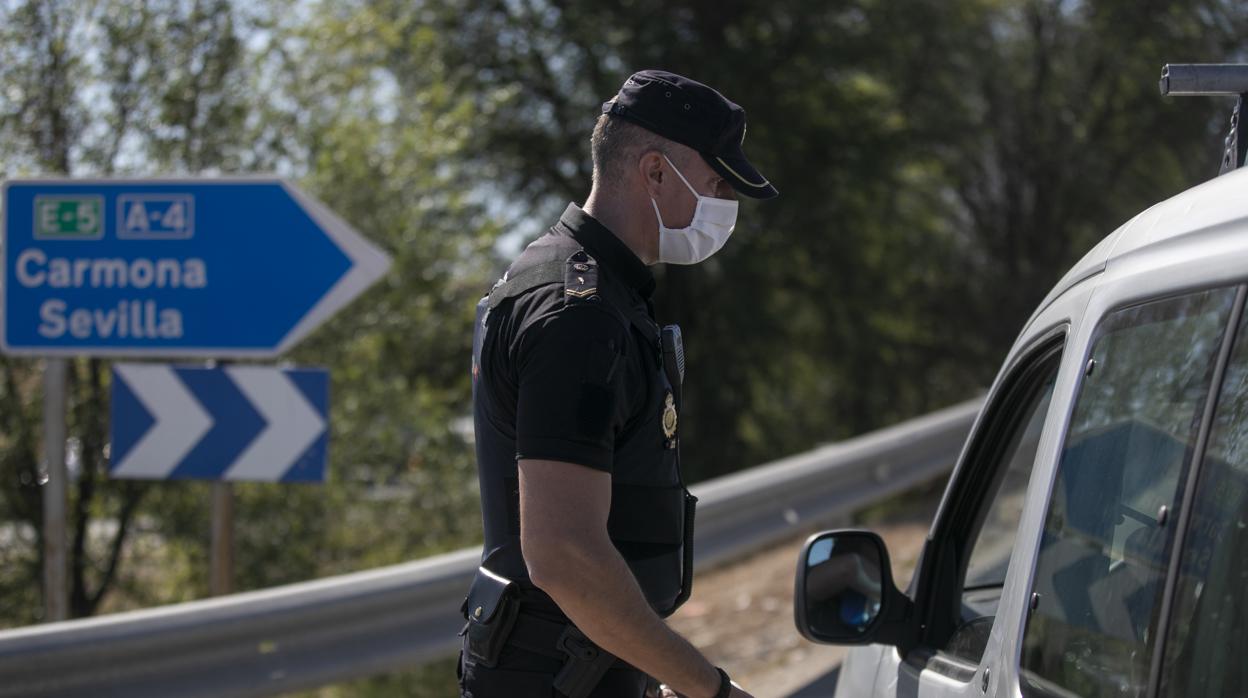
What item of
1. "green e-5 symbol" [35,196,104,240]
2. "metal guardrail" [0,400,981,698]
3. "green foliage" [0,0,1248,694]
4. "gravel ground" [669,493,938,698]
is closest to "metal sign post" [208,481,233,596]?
"metal guardrail" [0,400,981,698]

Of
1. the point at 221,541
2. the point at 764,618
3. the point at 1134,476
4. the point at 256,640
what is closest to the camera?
the point at 1134,476

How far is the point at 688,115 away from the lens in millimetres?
2207

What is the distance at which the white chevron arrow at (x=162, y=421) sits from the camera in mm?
4988

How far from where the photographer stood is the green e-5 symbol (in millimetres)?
5035

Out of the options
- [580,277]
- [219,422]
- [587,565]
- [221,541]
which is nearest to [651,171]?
[580,277]

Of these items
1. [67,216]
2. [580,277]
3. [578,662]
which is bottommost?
[578,662]

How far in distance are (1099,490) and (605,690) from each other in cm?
83

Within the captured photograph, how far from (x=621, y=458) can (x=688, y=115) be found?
0.56 meters

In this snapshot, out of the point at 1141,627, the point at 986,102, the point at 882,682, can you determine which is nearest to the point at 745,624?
the point at 882,682

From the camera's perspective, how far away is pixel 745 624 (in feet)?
23.0

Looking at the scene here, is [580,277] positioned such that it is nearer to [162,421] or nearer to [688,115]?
[688,115]

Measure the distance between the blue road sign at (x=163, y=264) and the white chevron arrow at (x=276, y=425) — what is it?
0.18 meters

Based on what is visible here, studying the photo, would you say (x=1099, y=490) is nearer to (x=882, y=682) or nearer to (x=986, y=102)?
(x=882, y=682)

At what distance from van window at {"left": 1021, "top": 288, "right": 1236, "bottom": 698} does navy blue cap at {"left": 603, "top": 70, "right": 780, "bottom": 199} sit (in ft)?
2.20
